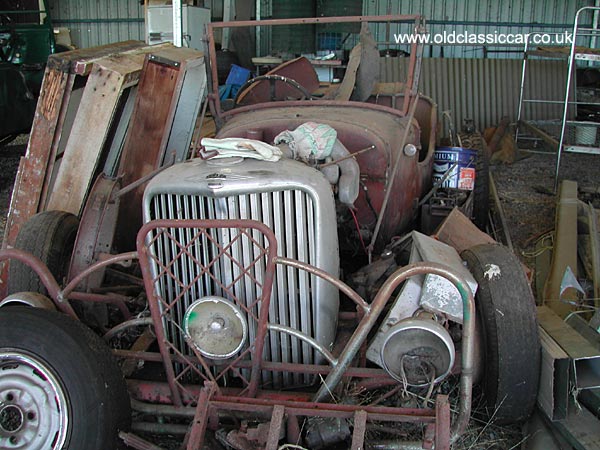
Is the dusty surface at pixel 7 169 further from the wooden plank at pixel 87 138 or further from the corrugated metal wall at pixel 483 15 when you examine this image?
the corrugated metal wall at pixel 483 15

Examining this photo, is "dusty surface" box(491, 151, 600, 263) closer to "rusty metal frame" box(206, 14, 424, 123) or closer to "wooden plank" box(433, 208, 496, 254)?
"wooden plank" box(433, 208, 496, 254)

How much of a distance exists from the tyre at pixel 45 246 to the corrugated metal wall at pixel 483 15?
10816 mm

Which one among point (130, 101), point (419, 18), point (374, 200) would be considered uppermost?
point (419, 18)

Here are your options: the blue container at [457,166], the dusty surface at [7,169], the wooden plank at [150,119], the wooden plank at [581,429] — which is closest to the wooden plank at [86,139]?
the wooden plank at [150,119]

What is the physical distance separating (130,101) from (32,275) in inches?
70.2

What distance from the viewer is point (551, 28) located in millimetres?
13234

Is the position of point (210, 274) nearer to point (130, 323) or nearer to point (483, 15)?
point (130, 323)

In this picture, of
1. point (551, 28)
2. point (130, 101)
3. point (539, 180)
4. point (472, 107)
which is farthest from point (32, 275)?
point (551, 28)

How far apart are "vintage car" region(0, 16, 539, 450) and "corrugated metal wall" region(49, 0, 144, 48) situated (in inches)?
485

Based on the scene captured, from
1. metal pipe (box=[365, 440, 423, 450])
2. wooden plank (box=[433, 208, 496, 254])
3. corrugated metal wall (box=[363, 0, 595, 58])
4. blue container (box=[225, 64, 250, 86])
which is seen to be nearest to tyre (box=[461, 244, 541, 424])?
metal pipe (box=[365, 440, 423, 450])

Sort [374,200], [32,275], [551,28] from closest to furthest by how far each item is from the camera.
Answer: [32,275] < [374,200] < [551,28]

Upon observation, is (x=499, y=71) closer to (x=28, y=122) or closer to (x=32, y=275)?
(x=28, y=122)

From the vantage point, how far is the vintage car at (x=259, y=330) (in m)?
2.34

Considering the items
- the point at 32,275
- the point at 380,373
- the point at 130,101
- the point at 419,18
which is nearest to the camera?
the point at 380,373
